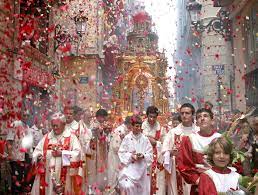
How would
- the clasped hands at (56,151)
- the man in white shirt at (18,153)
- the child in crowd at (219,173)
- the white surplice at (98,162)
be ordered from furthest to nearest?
1. the white surplice at (98,162)
2. the man in white shirt at (18,153)
3. the clasped hands at (56,151)
4. the child in crowd at (219,173)

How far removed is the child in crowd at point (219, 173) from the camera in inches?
151

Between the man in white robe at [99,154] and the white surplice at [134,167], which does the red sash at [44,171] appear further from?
the man in white robe at [99,154]

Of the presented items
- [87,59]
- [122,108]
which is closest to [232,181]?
[122,108]

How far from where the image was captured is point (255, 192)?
317 centimetres

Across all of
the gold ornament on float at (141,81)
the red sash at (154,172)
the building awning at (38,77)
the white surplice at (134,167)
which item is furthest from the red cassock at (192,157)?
the gold ornament on float at (141,81)

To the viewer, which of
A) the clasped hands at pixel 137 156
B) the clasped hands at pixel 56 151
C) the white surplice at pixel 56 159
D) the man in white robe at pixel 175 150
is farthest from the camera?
the clasped hands at pixel 137 156

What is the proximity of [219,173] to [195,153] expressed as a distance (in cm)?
123

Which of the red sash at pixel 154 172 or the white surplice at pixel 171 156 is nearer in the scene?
the white surplice at pixel 171 156

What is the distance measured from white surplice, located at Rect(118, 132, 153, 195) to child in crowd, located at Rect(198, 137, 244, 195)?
384 centimetres

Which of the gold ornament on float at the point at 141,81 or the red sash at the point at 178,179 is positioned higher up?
the gold ornament on float at the point at 141,81

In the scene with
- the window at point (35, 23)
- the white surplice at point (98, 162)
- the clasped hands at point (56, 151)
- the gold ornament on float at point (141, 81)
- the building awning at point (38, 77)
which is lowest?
the white surplice at point (98, 162)

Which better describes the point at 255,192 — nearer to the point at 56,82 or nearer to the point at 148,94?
the point at 56,82

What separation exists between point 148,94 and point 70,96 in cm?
490

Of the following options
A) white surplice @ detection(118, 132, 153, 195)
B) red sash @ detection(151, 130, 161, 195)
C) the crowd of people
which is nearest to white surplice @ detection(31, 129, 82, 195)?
the crowd of people
